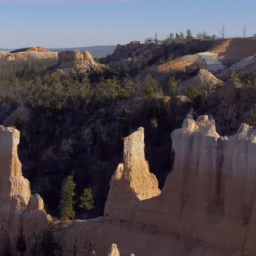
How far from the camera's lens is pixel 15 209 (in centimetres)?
1209

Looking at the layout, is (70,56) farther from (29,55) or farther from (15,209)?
(15,209)

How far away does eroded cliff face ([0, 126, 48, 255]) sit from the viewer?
1184 cm

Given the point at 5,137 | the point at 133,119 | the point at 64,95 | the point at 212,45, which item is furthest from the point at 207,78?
the point at 5,137

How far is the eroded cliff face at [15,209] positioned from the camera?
11844 millimetres

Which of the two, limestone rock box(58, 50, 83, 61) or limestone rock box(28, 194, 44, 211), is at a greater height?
limestone rock box(58, 50, 83, 61)

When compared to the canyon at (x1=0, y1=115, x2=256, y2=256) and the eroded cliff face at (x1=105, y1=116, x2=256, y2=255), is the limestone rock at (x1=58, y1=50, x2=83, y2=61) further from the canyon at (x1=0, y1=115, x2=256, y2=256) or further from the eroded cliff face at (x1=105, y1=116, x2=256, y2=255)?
the eroded cliff face at (x1=105, y1=116, x2=256, y2=255)

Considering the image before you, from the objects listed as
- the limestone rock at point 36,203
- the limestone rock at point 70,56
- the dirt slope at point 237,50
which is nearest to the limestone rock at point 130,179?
Answer: the limestone rock at point 36,203

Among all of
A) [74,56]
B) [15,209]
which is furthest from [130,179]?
[74,56]

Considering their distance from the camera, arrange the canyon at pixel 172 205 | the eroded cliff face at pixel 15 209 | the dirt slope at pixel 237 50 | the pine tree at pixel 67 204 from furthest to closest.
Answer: the dirt slope at pixel 237 50 < the pine tree at pixel 67 204 < the eroded cliff face at pixel 15 209 < the canyon at pixel 172 205

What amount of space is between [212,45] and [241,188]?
3189 centimetres

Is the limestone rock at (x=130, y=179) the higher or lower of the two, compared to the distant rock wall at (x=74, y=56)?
lower

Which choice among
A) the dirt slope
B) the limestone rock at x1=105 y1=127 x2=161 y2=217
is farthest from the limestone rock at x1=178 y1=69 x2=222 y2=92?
the limestone rock at x1=105 y1=127 x2=161 y2=217

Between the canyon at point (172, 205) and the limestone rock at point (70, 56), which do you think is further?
the limestone rock at point (70, 56)

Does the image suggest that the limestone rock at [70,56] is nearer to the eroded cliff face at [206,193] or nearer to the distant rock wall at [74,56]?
the distant rock wall at [74,56]
